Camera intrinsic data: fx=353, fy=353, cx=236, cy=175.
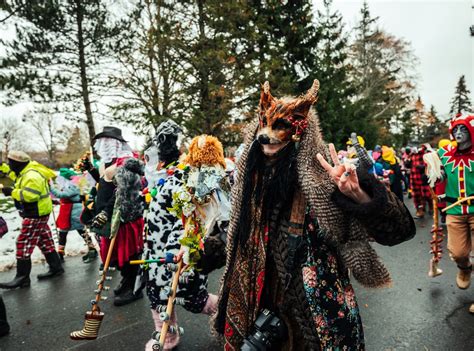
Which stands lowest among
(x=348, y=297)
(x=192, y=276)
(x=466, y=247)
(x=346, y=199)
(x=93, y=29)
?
(x=466, y=247)

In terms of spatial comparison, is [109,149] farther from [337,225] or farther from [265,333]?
[337,225]

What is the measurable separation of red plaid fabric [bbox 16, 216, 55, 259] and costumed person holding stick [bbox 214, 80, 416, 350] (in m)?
4.44

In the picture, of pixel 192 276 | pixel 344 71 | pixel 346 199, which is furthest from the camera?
pixel 344 71

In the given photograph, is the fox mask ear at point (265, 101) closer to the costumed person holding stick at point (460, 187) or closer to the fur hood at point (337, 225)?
the fur hood at point (337, 225)

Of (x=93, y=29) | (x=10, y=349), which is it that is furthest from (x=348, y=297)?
(x=93, y=29)

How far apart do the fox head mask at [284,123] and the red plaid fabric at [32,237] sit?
15.7ft

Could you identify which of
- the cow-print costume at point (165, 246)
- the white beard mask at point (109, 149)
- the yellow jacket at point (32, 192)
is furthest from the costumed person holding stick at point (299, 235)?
the yellow jacket at point (32, 192)

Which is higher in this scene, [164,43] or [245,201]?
[164,43]

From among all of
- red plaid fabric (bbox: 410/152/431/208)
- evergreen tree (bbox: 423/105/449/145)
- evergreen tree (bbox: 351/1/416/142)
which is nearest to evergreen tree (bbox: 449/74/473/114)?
evergreen tree (bbox: 423/105/449/145)

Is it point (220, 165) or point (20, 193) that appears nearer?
point (220, 165)

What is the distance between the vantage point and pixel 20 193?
5.19 meters

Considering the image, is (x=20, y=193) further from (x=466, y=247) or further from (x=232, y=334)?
(x=466, y=247)

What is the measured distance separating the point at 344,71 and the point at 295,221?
1675cm

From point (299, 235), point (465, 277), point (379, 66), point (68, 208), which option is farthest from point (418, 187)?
point (379, 66)
